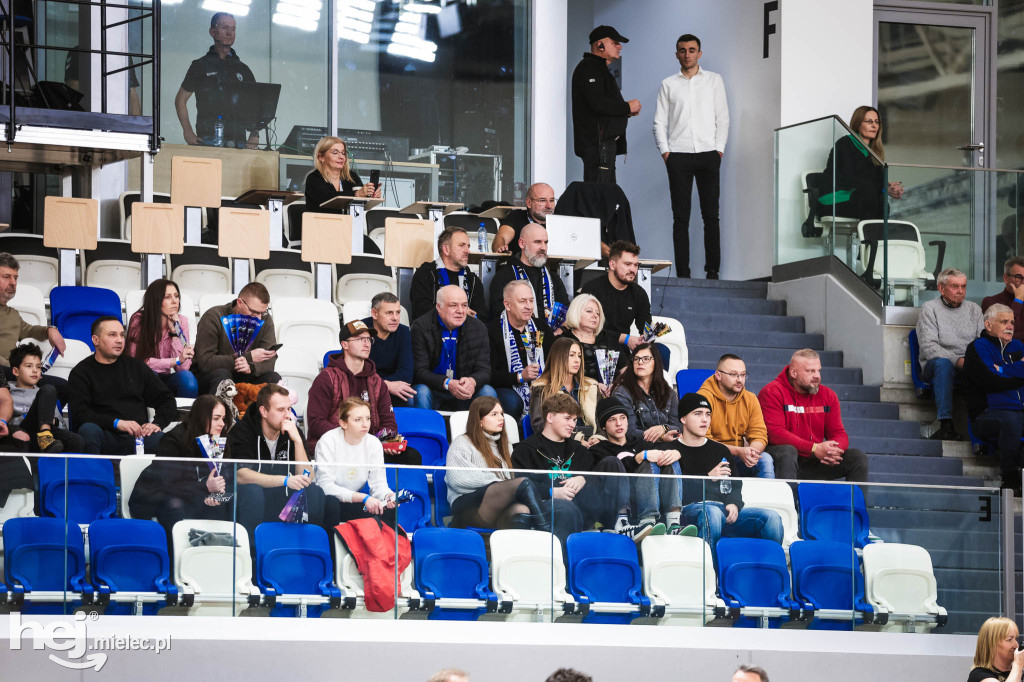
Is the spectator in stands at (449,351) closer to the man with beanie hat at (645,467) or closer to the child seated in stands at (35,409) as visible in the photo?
the man with beanie hat at (645,467)

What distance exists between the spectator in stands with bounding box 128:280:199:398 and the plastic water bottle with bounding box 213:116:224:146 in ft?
12.3

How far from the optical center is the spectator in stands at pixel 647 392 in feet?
24.7

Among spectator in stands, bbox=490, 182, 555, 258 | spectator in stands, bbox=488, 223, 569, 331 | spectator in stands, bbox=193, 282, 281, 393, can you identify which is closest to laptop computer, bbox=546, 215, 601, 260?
spectator in stands, bbox=488, 223, 569, 331

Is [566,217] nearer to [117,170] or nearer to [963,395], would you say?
[963,395]

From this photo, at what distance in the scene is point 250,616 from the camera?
5984mm

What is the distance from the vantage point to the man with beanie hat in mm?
6473

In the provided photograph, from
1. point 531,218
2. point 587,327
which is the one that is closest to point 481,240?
point 531,218

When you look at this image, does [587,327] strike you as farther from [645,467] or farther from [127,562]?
[127,562]

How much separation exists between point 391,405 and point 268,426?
115cm

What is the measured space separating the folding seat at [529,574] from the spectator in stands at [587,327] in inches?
73.7

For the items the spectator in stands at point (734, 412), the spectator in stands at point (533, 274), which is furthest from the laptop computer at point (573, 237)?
the spectator in stands at point (734, 412)

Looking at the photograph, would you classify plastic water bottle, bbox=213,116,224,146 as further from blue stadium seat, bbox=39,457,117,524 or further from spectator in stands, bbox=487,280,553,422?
blue stadium seat, bbox=39,457,117,524

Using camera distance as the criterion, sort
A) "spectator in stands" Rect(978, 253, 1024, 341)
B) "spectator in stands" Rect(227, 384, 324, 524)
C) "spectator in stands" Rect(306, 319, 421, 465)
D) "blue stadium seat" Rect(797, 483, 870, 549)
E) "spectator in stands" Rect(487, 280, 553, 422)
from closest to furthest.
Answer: "spectator in stands" Rect(227, 384, 324, 524)
"blue stadium seat" Rect(797, 483, 870, 549)
"spectator in stands" Rect(306, 319, 421, 465)
"spectator in stands" Rect(487, 280, 553, 422)
"spectator in stands" Rect(978, 253, 1024, 341)

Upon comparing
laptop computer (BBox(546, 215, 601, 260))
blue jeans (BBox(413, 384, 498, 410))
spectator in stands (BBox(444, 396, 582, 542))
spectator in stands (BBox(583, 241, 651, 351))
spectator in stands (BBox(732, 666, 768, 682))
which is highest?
laptop computer (BBox(546, 215, 601, 260))
